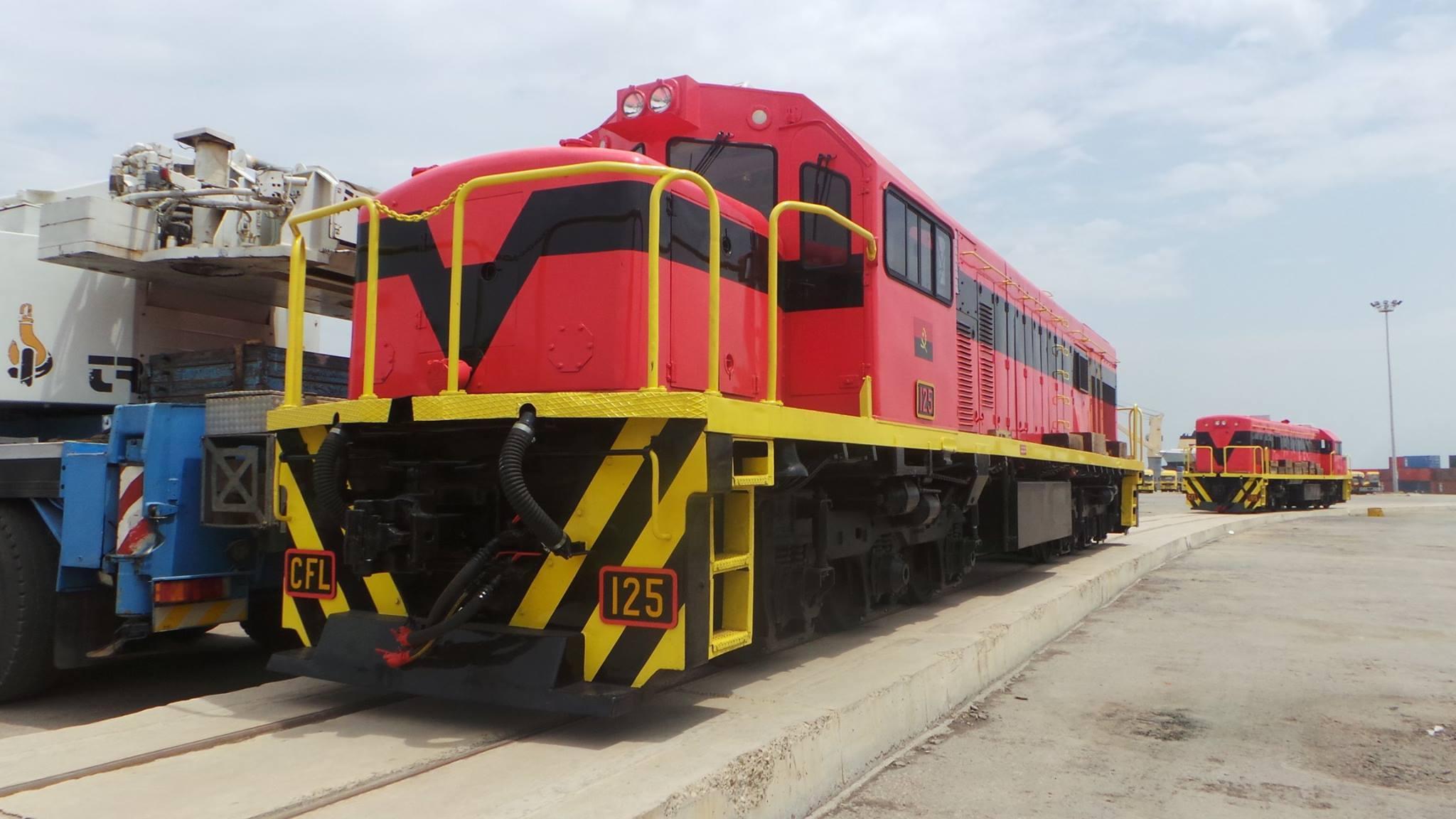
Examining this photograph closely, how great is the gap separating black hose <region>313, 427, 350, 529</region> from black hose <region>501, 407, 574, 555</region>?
0.91 metres

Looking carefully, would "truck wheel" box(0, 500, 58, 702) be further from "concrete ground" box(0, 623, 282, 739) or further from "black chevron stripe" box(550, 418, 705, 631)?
"black chevron stripe" box(550, 418, 705, 631)

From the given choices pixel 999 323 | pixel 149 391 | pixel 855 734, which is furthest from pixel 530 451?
pixel 999 323

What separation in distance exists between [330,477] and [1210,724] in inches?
173

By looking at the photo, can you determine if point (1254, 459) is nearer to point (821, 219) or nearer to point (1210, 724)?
point (1210, 724)

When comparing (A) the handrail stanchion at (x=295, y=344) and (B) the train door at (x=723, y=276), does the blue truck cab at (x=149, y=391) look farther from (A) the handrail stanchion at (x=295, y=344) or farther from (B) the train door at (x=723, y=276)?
(B) the train door at (x=723, y=276)

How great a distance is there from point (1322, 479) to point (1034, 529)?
33.1 metres

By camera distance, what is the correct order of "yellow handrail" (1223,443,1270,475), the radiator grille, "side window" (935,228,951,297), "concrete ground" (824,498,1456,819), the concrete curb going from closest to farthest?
the concrete curb, "concrete ground" (824,498,1456,819), "side window" (935,228,951,297), the radiator grille, "yellow handrail" (1223,443,1270,475)

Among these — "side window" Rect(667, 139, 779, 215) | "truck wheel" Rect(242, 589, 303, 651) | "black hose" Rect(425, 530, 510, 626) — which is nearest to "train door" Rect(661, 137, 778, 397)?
"side window" Rect(667, 139, 779, 215)

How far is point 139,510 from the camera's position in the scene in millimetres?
4727

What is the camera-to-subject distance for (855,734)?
387 cm

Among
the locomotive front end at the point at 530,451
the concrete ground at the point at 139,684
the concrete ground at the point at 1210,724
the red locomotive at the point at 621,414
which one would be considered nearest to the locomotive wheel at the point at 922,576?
the concrete ground at the point at 1210,724

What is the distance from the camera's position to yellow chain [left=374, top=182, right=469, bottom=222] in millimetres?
3980

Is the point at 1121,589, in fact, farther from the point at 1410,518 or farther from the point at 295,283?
the point at 1410,518

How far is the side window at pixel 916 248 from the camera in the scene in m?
5.43
